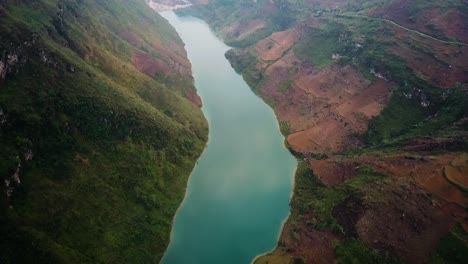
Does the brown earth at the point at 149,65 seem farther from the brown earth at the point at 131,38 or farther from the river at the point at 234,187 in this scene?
the river at the point at 234,187

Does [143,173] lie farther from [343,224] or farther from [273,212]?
[343,224]

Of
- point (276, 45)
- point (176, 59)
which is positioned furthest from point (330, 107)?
point (176, 59)

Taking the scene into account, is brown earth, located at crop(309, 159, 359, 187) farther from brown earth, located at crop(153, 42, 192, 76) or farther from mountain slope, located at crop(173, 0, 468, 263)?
brown earth, located at crop(153, 42, 192, 76)

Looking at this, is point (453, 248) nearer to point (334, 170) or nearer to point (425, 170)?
point (425, 170)

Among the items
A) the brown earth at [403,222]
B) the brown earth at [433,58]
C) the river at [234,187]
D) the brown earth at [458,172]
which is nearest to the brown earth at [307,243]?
the river at [234,187]

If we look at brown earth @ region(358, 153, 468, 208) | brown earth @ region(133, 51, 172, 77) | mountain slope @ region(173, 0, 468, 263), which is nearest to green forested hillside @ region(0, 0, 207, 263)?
brown earth @ region(133, 51, 172, 77)

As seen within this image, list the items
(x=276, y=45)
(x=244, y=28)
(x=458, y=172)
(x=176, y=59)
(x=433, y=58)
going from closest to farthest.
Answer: (x=458, y=172) < (x=433, y=58) < (x=176, y=59) < (x=276, y=45) < (x=244, y=28)
